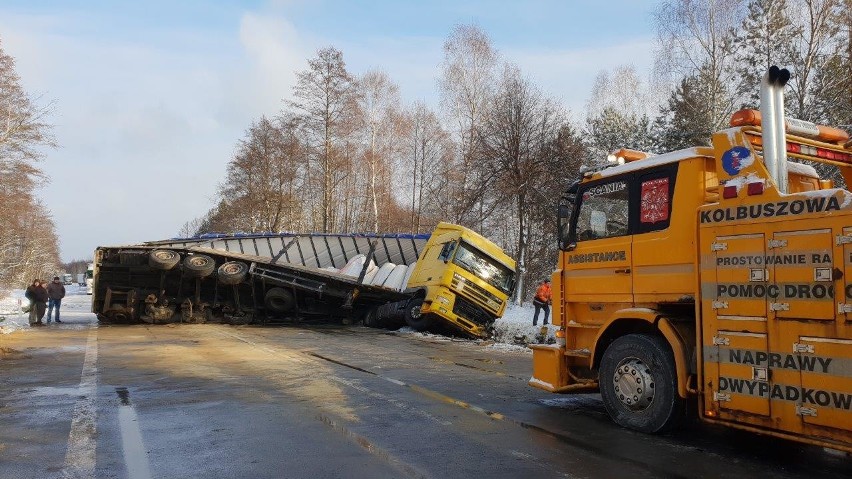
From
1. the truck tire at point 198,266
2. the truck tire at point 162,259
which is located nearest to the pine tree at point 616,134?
the truck tire at point 198,266

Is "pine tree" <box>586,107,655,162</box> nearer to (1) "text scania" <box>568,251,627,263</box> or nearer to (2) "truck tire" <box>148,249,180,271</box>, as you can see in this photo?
(2) "truck tire" <box>148,249,180,271</box>

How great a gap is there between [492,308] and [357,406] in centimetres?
1096

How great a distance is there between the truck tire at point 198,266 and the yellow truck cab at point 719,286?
13.9m

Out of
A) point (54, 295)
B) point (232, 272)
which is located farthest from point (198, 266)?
point (54, 295)

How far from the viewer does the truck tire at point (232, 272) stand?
19.2m

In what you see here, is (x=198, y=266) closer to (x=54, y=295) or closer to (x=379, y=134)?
(x=54, y=295)

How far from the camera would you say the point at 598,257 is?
6895 millimetres

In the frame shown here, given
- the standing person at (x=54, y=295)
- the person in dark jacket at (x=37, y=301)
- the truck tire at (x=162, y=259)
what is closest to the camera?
the truck tire at (x=162, y=259)

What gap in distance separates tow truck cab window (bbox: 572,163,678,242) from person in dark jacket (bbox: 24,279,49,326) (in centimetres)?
1919

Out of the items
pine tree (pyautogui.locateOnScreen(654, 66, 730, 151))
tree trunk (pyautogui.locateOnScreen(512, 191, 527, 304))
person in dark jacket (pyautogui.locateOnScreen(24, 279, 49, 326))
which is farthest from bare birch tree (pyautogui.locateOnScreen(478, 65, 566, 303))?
person in dark jacket (pyautogui.locateOnScreen(24, 279, 49, 326))

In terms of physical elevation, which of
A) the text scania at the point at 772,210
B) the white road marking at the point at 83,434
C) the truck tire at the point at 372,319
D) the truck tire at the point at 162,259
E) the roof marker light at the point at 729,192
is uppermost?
the truck tire at the point at 162,259

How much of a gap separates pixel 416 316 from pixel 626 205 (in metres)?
12.2

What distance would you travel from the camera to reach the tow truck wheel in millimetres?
18206

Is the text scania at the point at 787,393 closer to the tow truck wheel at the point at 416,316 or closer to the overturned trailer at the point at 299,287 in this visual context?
the overturned trailer at the point at 299,287
